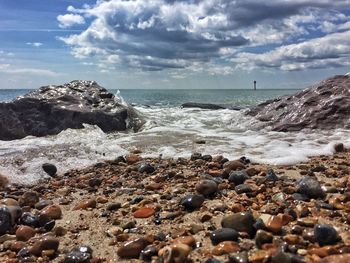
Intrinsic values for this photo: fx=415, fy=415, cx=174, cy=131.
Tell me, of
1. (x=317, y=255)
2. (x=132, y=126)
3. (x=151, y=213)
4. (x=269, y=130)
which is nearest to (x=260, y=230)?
(x=317, y=255)

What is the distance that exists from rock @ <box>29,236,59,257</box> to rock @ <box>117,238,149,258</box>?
1.86 ft

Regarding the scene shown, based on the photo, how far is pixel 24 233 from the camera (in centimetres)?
371

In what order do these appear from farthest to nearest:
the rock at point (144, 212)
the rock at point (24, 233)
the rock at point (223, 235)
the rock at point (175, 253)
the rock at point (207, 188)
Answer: the rock at point (207, 188), the rock at point (144, 212), the rock at point (24, 233), the rock at point (223, 235), the rock at point (175, 253)

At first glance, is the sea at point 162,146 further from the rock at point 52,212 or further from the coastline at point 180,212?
the rock at point 52,212

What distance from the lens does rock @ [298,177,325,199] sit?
410 centimetres

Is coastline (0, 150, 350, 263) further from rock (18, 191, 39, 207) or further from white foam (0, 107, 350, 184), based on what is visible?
white foam (0, 107, 350, 184)

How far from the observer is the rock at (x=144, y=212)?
3961mm

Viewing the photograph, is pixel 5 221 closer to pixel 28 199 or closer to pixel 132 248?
pixel 28 199

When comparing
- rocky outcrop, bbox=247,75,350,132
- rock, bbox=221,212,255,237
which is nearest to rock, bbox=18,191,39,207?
rock, bbox=221,212,255,237

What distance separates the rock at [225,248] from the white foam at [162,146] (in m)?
3.27

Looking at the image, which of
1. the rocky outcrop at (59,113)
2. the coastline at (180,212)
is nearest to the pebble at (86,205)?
the coastline at (180,212)

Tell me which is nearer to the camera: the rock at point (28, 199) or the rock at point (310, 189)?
the rock at point (310, 189)

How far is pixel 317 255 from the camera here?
2.82 metres

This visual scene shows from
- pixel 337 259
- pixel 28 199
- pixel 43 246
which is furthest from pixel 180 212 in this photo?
pixel 28 199
